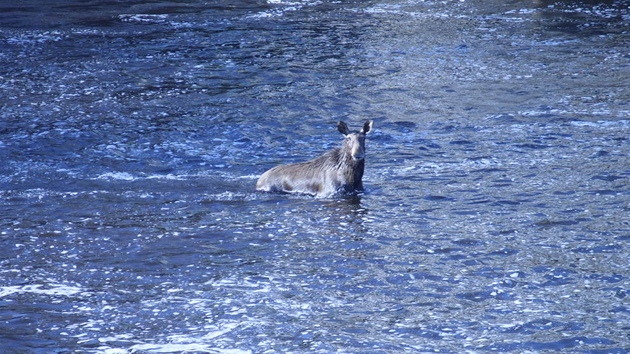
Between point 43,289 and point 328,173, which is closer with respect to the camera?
point 43,289

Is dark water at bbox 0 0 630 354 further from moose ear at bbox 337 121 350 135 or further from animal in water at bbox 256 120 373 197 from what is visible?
moose ear at bbox 337 121 350 135

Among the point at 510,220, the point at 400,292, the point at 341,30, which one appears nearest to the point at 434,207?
the point at 510,220

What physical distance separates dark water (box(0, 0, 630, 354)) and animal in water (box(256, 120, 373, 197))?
0.71ft

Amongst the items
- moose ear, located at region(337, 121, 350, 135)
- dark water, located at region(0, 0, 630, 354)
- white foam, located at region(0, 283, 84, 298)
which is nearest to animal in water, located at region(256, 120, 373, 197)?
moose ear, located at region(337, 121, 350, 135)

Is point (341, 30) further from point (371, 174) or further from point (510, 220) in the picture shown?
point (510, 220)

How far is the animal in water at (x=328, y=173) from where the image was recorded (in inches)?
476

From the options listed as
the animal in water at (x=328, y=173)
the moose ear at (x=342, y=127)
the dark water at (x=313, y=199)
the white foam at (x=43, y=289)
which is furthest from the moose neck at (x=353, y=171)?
the white foam at (x=43, y=289)

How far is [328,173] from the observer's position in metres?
12.3

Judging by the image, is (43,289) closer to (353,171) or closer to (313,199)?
(313,199)

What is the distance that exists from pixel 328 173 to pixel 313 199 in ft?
1.36

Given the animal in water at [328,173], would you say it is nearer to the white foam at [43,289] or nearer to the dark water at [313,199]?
the dark water at [313,199]

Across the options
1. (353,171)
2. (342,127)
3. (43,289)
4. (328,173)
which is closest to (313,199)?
(328,173)

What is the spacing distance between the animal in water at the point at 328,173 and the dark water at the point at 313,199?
0.71 ft

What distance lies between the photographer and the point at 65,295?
8.77m
